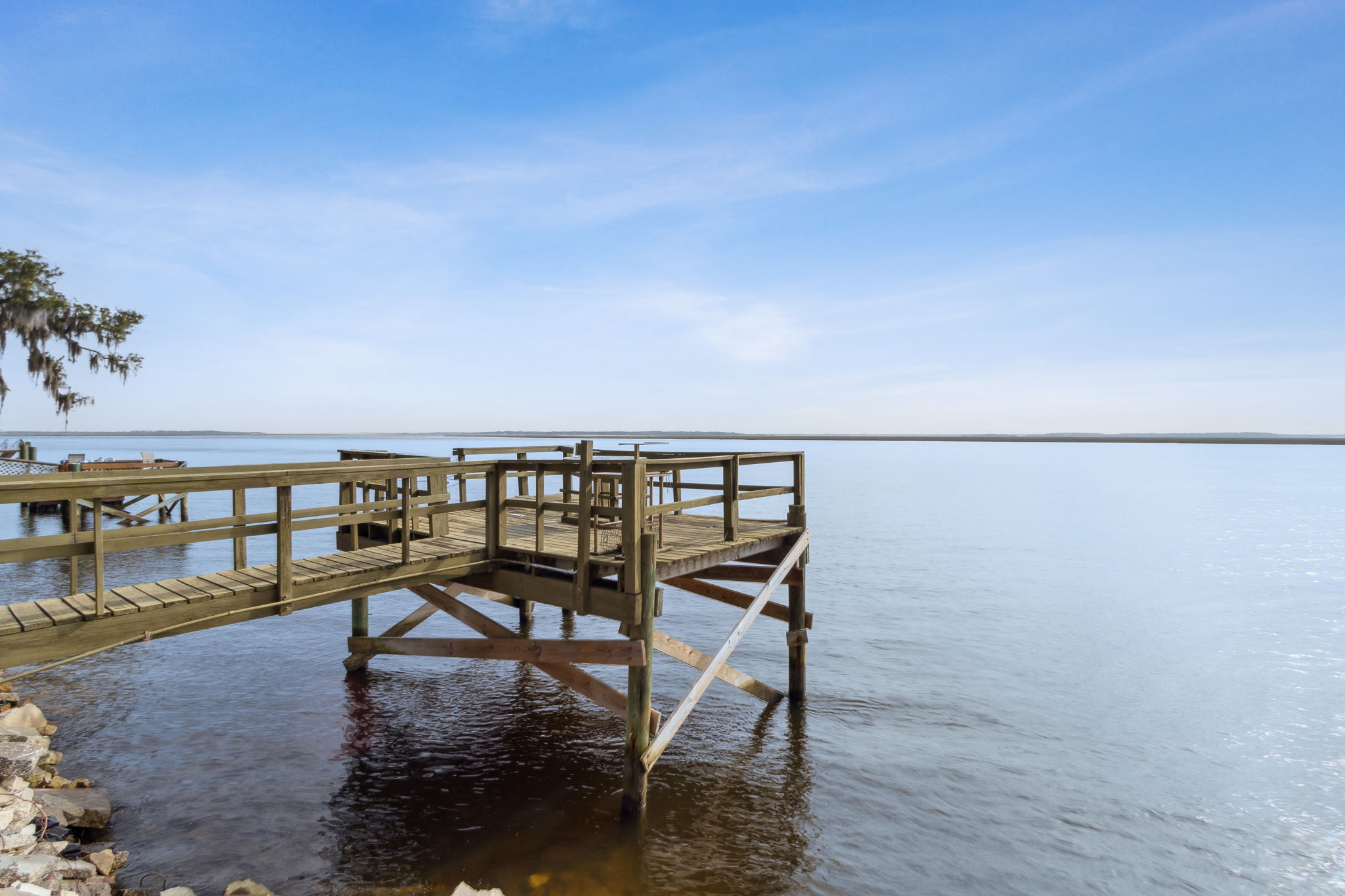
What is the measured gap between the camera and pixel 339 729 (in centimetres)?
1023

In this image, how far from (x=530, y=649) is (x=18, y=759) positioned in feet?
17.2

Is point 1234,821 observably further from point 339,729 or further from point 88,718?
point 88,718

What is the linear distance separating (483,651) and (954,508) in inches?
1781

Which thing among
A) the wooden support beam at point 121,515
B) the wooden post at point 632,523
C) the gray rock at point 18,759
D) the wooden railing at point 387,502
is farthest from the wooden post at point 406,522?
the wooden support beam at point 121,515

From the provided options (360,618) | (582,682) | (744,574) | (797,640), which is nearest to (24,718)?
(360,618)

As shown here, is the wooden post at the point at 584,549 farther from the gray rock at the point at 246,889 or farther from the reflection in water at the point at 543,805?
A: the gray rock at the point at 246,889

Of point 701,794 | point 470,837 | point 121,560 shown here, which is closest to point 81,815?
point 470,837

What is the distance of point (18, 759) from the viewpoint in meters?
7.21

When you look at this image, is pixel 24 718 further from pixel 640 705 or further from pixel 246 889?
pixel 640 705

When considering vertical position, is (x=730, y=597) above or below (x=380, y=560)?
below

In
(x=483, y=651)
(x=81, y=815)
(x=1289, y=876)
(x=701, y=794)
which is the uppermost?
(x=483, y=651)

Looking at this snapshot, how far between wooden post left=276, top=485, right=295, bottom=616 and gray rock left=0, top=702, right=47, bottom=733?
229 inches

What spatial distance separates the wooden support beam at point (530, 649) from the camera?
7.84 meters

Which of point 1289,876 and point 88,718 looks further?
point 88,718
